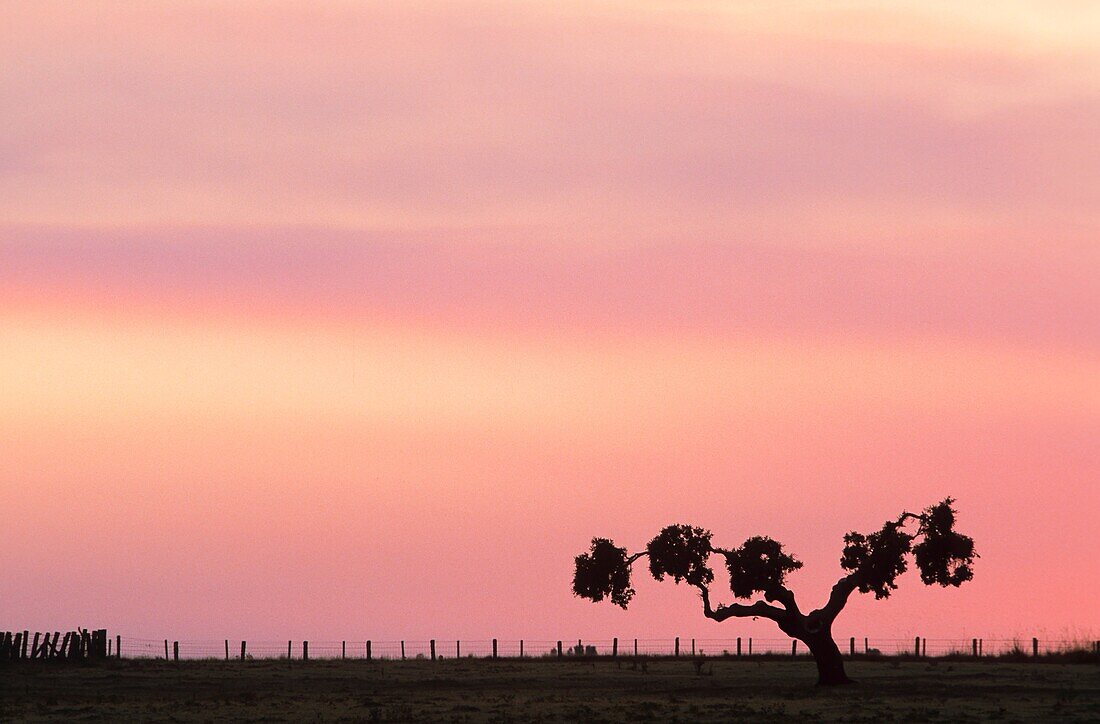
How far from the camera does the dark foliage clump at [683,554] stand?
7012cm

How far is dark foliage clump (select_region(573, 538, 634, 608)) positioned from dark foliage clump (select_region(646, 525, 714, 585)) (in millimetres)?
2101

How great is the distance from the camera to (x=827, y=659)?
2813 inches

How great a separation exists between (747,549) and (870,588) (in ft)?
18.9

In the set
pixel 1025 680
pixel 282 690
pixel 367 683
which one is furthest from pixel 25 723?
pixel 1025 680

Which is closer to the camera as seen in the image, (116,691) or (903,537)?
(903,537)

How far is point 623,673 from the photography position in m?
90.6

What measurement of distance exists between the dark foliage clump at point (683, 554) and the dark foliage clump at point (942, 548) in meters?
9.14

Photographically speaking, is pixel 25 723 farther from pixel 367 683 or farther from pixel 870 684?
pixel 870 684

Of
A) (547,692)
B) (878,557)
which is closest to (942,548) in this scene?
(878,557)

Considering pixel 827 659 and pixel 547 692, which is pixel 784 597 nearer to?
pixel 827 659

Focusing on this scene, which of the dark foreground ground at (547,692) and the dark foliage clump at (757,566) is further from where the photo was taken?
the dark foliage clump at (757,566)

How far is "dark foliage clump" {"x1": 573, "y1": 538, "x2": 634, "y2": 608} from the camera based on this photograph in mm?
72250

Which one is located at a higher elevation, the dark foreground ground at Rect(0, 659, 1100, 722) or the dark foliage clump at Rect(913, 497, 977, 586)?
the dark foliage clump at Rect(913, 497, 977, 586)

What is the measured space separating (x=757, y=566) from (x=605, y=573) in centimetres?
715
